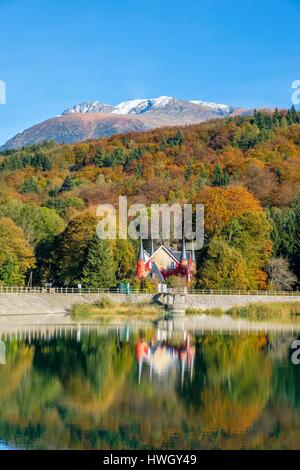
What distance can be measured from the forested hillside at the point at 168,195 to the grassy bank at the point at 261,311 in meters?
3.14

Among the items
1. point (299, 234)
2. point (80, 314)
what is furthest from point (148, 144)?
point (80, 314)

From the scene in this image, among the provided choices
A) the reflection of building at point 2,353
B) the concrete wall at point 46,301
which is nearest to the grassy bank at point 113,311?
the concrete wall at point 46,301

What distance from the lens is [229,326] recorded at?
5044 centimetres

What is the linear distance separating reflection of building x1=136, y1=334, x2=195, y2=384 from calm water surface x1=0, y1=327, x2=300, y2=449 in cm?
5

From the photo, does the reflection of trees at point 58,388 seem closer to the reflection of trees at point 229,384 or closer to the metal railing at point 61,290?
the reflection of trees at point 229,384

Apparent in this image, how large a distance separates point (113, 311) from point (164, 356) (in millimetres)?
25382

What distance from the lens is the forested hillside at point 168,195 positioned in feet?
220

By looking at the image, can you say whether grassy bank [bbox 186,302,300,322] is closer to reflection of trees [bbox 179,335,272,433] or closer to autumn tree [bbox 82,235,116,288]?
autumn tree [bbox 82,235,116,288]

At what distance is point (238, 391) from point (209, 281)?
130 feet

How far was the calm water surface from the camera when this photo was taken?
62.5 ft

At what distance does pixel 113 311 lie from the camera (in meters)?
59.9

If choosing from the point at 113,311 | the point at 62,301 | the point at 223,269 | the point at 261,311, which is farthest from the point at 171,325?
the point at 223,269

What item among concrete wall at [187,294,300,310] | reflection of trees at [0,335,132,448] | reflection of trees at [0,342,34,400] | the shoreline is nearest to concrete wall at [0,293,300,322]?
concrete wall at [187,294,300,310]
